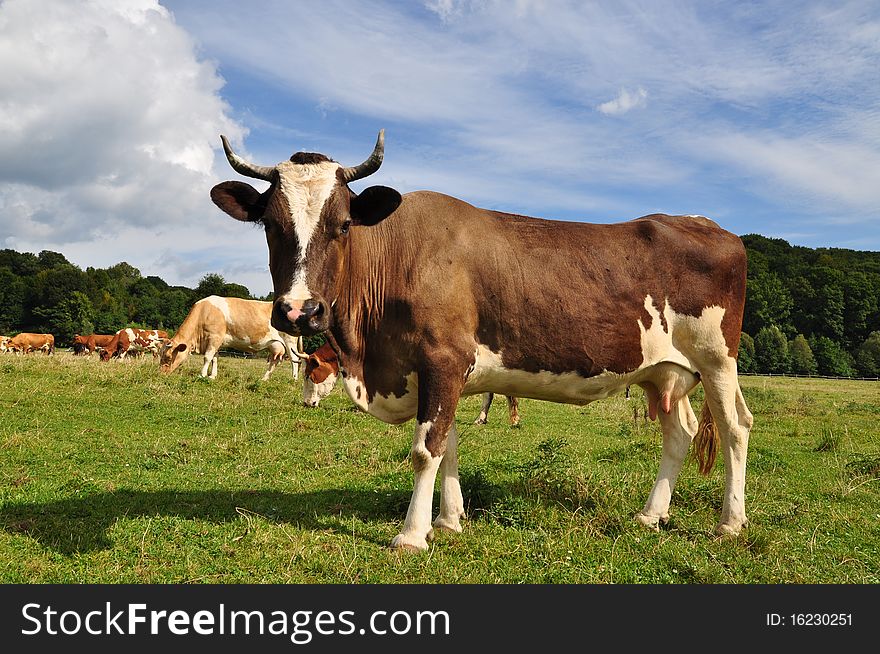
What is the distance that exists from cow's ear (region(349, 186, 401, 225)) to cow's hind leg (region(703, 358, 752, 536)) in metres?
3.83

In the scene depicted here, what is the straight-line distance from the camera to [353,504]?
6.82 metres

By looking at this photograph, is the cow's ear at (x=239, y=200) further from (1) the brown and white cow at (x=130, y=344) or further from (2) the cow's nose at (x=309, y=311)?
(1) the brown and white cow at (x=130, y=344)

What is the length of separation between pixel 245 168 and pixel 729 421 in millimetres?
5381

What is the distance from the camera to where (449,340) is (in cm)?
553

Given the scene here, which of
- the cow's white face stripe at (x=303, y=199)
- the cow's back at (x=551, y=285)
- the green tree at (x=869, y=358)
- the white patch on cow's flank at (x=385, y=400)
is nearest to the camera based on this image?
the cow's white face stripe at (x=303, y=199)

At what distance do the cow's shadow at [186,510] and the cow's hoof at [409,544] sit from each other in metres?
0.24

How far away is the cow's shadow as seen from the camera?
5551 mm

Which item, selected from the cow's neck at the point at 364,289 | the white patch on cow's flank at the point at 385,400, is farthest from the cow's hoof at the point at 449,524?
the cow's neck at the point at 364,289

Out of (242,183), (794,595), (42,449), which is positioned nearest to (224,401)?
(42,449)

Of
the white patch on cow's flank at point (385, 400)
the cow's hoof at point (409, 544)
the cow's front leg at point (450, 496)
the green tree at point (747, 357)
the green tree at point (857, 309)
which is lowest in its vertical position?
the cow's hoof at point (409, 544)

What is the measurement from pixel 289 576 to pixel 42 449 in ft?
18.2

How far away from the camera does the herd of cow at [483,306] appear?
5281mm

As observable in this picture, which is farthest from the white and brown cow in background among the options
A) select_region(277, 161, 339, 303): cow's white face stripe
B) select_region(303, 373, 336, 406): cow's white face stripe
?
select_region(277, 161, 339, 303): cow's white face stripe

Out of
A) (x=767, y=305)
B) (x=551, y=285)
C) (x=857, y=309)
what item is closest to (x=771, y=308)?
(x=767, y=305)
